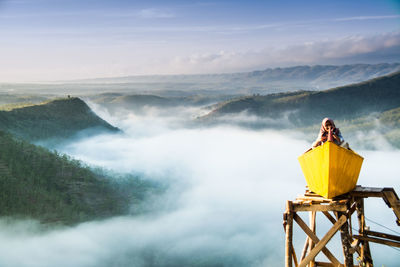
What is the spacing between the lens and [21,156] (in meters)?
120

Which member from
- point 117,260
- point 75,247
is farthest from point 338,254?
point 75,247

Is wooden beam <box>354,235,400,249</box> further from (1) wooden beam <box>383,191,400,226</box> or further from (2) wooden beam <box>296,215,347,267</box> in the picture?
(2) wooden beam <box>296,215,347,267</box>

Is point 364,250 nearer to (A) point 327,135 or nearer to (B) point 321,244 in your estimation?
(B) point 321,244

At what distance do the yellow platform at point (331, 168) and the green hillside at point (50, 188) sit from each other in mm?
108557

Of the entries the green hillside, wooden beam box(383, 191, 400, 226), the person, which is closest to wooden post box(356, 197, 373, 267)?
wooden beam box(383, 191, 400, 226)

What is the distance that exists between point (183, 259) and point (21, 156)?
259 feet

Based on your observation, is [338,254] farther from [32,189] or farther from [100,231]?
[32,189]

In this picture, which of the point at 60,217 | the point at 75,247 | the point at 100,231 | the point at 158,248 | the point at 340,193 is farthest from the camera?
the point at 158,248

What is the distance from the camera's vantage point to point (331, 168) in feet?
59.8

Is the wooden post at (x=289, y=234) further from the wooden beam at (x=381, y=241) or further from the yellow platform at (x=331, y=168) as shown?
the wooden beam at (x=381, y=241)

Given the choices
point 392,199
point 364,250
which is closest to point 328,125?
point 392,199

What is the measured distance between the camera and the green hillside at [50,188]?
368 ft

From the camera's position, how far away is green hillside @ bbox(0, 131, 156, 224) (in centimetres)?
11231

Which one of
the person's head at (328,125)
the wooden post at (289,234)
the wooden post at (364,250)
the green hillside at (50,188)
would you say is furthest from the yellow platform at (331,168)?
the green hillside at (50,188)
